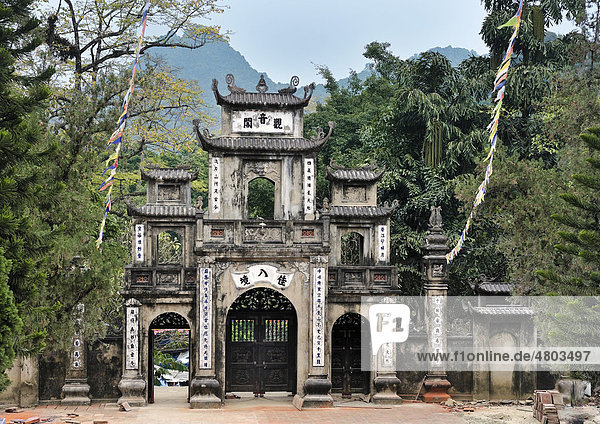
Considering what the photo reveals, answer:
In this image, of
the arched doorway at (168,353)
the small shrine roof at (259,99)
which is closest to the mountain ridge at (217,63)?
the arched doorway at (168,353)

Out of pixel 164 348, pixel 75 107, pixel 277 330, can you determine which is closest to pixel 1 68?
pixel 75 107

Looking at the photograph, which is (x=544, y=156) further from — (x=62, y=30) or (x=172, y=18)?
(x=62, y=30)

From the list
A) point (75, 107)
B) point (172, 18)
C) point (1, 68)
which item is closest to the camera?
point (1, 68)

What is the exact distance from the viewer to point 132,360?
15.6 m

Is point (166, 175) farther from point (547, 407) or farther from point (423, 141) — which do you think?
point (423, 141)

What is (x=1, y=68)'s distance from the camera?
10.7 metres

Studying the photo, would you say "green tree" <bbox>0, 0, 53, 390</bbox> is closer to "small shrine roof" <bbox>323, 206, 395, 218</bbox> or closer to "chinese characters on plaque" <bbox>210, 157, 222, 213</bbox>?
"chinese characters on plaque" <bbox>210, 157, 222, 213</bbox>

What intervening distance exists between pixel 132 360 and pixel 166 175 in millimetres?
3998

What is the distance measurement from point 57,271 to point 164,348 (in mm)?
13596

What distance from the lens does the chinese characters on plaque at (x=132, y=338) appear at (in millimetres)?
15625

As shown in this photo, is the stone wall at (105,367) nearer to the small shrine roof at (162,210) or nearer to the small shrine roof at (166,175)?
the small shrine roof at (162,210)

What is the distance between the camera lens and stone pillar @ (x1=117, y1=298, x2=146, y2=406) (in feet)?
50.8

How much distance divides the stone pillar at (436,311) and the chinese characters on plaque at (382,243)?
921mm

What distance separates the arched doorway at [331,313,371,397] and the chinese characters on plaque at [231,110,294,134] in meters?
4.37
